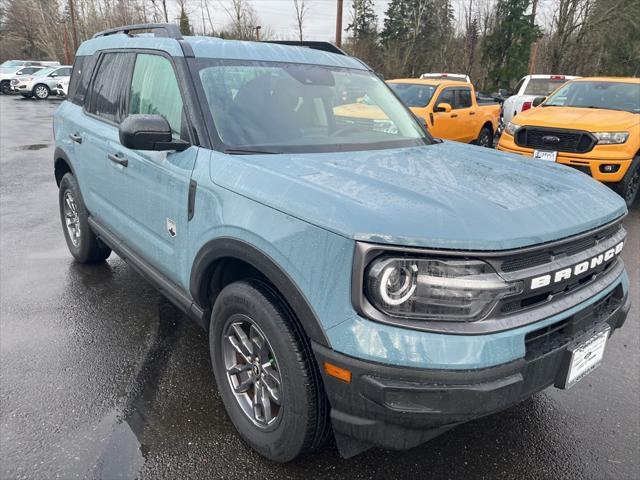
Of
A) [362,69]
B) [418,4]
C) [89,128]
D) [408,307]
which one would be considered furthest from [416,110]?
[418,4]

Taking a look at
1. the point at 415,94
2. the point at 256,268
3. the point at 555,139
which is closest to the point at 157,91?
the point at 256,268

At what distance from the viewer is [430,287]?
1689mm

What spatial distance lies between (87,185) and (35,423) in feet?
6.71

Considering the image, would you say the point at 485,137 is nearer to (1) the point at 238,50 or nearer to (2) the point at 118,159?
(1) the point at 238,50

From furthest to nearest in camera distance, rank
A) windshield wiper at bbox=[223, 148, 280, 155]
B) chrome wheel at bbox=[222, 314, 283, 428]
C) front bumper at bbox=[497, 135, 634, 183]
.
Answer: front bumper at bbox=[497, 135, 634, 183], windshield wiper at bbox=[223, 148, 280, 155], chrome wheel at bbox=[222, 314, 283, 428]

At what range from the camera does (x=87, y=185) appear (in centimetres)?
396

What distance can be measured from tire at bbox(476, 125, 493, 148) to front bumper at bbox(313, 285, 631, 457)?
10816 mm

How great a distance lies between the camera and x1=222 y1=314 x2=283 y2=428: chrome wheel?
87.7 inches

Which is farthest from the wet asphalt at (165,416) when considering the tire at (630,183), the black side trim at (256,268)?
the tire at (630,183)

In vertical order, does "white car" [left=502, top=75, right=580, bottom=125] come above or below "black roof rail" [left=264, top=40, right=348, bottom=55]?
below

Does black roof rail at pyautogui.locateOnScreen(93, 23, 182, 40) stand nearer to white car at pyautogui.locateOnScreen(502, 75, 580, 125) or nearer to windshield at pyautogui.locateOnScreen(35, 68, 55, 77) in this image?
white car at pyautogui.locateOnScreen(502, 75, 580, 125)

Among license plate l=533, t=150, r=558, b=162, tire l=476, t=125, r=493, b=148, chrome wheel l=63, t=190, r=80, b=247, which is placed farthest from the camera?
tire l=476, t=125, r=493, b=148

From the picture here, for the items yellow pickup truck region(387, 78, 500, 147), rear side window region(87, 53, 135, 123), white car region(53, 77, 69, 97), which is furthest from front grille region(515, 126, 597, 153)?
white car region(53, 77, 69, 97)

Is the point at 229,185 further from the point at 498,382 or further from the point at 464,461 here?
the point at 464,461
